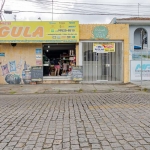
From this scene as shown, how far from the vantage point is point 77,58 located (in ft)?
52.6

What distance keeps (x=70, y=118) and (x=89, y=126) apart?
35.7 inches

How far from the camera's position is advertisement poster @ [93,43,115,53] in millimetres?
16078

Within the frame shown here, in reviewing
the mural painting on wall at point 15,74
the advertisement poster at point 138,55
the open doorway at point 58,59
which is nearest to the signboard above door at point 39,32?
the open doorway at point 58,59

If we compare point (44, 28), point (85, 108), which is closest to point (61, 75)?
point (44, 28)

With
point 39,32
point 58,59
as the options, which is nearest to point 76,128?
point 39,32

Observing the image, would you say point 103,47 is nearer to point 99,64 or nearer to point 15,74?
point 99,64

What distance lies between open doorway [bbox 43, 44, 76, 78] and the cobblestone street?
31.2 feet

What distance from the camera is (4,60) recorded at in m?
16.2

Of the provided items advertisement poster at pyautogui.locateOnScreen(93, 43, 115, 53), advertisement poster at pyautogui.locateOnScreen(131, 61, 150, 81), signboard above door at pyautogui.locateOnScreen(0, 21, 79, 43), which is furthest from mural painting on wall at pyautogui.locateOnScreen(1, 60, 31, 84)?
advertisement poster at pyautogui.locateOnScreen(131, 61, 150, 81)

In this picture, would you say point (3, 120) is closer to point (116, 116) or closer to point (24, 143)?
point (24, 143)

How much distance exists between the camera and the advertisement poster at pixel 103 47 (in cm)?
1608

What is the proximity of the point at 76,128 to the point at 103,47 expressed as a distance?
11.9 metres

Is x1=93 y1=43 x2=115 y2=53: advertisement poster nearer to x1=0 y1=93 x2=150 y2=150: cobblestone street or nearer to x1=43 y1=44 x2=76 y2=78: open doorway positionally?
x1=43 y1=44 x2=76 y2=78: open doorway

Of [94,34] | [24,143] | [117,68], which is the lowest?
[24,143]
